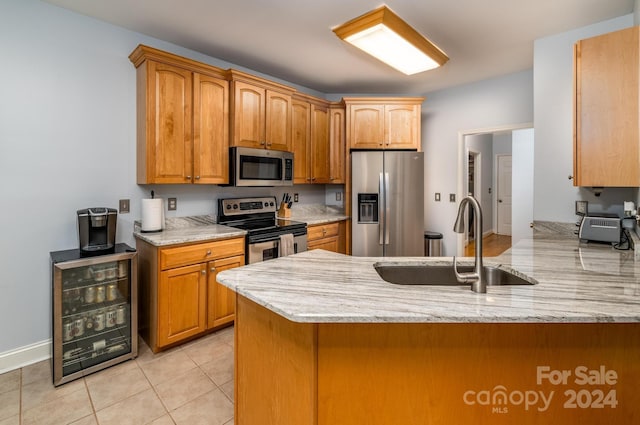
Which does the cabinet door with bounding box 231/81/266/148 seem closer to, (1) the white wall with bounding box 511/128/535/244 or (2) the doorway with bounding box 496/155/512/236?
(1) the white wall with bounding box 511/128/535/244

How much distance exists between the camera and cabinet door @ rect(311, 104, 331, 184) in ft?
12.7

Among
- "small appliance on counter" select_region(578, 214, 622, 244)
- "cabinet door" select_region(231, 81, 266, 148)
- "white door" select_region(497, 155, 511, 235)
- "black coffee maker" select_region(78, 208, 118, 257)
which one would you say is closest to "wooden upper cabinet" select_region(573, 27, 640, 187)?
"small appliance on counter" select_region(578, 214, 622, 244)

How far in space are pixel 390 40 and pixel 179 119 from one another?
1875 mm

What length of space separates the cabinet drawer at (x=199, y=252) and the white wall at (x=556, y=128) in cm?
270

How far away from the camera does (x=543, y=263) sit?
1.58 meters

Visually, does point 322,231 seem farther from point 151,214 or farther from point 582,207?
point 582,207

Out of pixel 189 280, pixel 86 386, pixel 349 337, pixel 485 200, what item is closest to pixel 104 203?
pixel 189 280

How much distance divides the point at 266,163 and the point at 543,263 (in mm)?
2522

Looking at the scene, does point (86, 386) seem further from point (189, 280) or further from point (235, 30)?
point (235, 30)

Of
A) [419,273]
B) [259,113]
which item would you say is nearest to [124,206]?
[259,113]

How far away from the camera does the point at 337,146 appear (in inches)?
160

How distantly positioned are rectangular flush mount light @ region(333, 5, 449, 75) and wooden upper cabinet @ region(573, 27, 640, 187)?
1119 mm

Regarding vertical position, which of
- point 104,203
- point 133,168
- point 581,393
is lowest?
point 581,393

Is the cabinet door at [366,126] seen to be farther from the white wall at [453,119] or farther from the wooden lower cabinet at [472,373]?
the wooden lower cabinet at [472,373]
